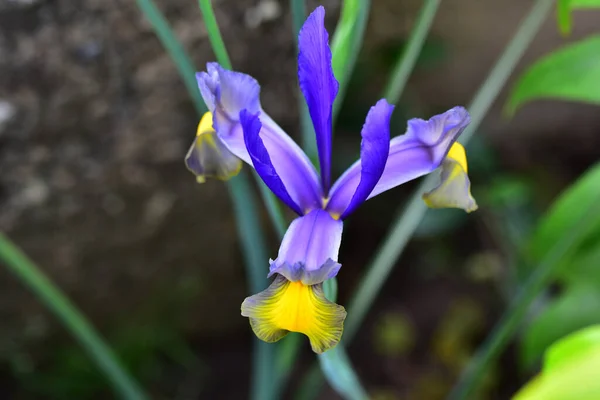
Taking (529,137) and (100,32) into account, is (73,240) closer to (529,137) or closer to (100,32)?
(100,32)

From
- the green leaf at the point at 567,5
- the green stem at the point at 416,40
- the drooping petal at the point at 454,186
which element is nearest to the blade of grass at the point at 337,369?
the drooping petal at the point at 454,186

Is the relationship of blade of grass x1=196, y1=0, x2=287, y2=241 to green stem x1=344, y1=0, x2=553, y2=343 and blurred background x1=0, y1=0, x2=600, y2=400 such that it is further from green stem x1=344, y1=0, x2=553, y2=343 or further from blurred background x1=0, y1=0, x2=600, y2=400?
blurred background x1=0, y1=0, x2=600, y2=400

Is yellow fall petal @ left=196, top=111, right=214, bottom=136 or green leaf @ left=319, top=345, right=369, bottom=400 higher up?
yellow fall petal @ left=196, top=111, right=214, bottom=136

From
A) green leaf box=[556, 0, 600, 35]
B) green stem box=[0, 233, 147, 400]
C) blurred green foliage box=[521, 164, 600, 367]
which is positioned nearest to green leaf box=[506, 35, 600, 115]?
green leaf box=[556, 0, 600, 35]

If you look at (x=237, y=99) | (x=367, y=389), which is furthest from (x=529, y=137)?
(x=237, y=99)

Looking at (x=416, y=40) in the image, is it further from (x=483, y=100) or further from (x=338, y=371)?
(x=338, y=371)

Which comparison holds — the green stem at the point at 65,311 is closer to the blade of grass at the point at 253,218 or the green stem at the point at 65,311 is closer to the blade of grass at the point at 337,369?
the blade of grass at the point at 253,218
